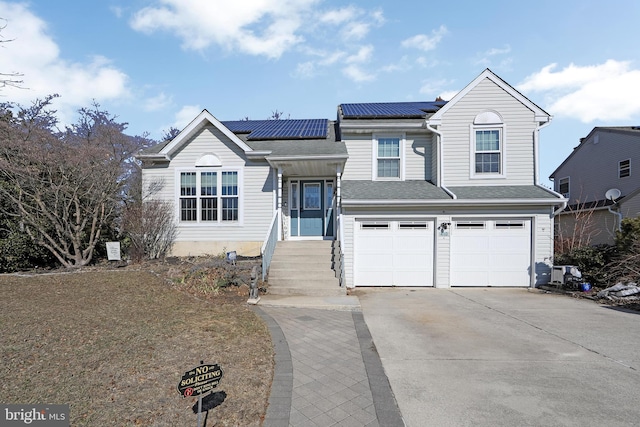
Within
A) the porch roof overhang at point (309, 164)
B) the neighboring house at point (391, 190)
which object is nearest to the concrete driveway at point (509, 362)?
the neighboring house at point (391, 190)

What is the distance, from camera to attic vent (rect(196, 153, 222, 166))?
11773 millimetres

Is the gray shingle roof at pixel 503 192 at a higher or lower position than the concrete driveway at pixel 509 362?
higher

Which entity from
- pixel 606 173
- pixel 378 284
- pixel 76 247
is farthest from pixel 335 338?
pixel 606 173

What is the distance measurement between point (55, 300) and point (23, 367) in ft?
12.0

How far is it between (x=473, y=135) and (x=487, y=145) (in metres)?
0.63

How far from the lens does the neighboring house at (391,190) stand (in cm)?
1049

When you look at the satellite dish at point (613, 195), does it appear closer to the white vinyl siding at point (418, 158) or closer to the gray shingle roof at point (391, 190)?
the white vinyl siding at point (418, 158)

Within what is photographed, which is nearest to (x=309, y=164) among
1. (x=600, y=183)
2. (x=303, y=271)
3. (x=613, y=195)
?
(x=303, y=271)

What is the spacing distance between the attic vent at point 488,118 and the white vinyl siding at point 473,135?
143mm

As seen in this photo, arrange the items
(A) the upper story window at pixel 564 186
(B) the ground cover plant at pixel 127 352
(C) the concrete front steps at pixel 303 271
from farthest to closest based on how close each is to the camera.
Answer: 1. (A) the upper story window at pixel 564 186
2. (C) the concrete front steps at pixel 303 271
3. (B) the ground cover plant at pixel 127 352

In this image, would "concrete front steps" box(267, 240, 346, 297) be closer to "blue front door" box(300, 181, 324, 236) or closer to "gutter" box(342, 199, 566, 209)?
"blue front door" box(300, 181, 324, 236)

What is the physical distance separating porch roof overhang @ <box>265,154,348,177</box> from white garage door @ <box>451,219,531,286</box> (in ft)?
14.7

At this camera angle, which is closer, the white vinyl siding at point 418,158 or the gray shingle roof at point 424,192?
the gray shingle roof at point 424,192

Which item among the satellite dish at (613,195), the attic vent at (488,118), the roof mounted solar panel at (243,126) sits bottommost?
the satellite dish at (613,195)
